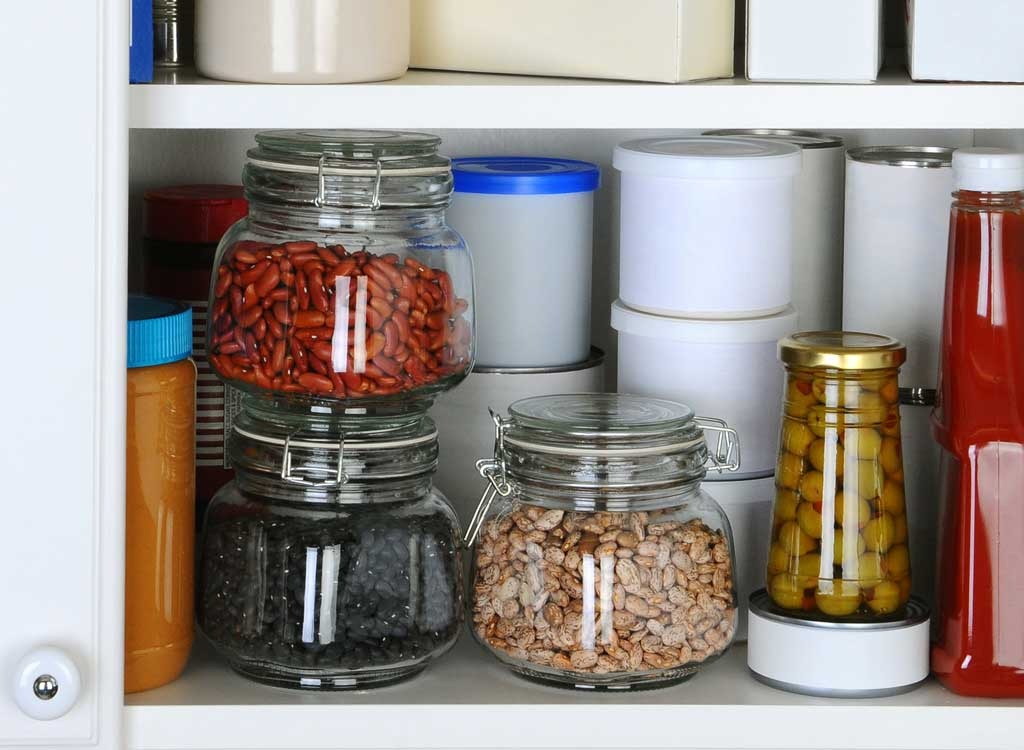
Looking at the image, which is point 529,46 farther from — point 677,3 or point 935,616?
point 935,616

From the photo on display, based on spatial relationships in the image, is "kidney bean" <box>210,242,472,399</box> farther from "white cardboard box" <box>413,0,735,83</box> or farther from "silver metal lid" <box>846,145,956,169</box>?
"silver metal lid" <box>846,145,956,169</box>

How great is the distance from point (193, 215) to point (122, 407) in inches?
9.4

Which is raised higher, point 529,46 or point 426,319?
point 529,46

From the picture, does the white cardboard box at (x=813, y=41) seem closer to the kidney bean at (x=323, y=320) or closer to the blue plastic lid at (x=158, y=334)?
the kidney bean at (x=323, y=320)

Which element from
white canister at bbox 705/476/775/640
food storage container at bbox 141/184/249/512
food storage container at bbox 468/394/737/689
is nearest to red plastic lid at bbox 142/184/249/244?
food storage container at bbox 141/184/249/512

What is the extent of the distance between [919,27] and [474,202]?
29 centimetres

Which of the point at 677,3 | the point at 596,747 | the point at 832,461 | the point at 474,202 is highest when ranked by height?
the point at 677,3

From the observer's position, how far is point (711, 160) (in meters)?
0.83

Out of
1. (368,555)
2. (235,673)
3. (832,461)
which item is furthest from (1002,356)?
(235,673)

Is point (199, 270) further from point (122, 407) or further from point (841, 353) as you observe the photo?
point (841, 353)

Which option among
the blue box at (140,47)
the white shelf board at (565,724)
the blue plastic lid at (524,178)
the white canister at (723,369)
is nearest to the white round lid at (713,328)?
the white canister at (723,369)

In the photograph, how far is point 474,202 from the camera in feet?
2.96

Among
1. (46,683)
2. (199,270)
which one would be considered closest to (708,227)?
(199,270)

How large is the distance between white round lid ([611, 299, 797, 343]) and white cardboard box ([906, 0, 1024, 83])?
6.8 inches
